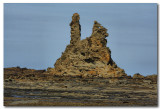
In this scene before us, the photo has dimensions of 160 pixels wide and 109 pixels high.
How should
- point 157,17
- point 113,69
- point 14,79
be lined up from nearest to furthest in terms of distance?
1. point 157,17
2. point 14,79
3. point 113,69

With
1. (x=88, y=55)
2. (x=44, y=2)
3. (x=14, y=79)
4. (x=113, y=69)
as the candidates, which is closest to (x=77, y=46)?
(x=88, y=55)

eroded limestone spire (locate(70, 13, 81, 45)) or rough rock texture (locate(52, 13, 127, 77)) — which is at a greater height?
eroded limestone spire (locate(70, 13, 81, 45))

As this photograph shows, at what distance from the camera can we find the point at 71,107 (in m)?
27.7

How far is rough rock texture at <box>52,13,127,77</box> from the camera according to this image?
2502 inches

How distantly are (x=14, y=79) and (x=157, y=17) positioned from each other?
3425 centimetres

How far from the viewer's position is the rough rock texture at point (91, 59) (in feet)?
209

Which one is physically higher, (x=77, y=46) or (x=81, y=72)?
(x=77, y=46)

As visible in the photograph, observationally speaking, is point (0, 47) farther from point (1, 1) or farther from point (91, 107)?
point (91, 107)

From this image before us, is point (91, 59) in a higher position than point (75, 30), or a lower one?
lower

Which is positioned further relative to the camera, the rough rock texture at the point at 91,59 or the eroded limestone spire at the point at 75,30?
the eroded limestone spire at the point at 75,30

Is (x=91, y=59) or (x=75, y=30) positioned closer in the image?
(x=91, y=59)

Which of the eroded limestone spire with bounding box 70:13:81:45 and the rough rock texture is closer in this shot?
the rough rock texture

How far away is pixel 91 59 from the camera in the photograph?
218 feet

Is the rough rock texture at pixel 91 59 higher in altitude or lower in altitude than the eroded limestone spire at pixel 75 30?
lower
